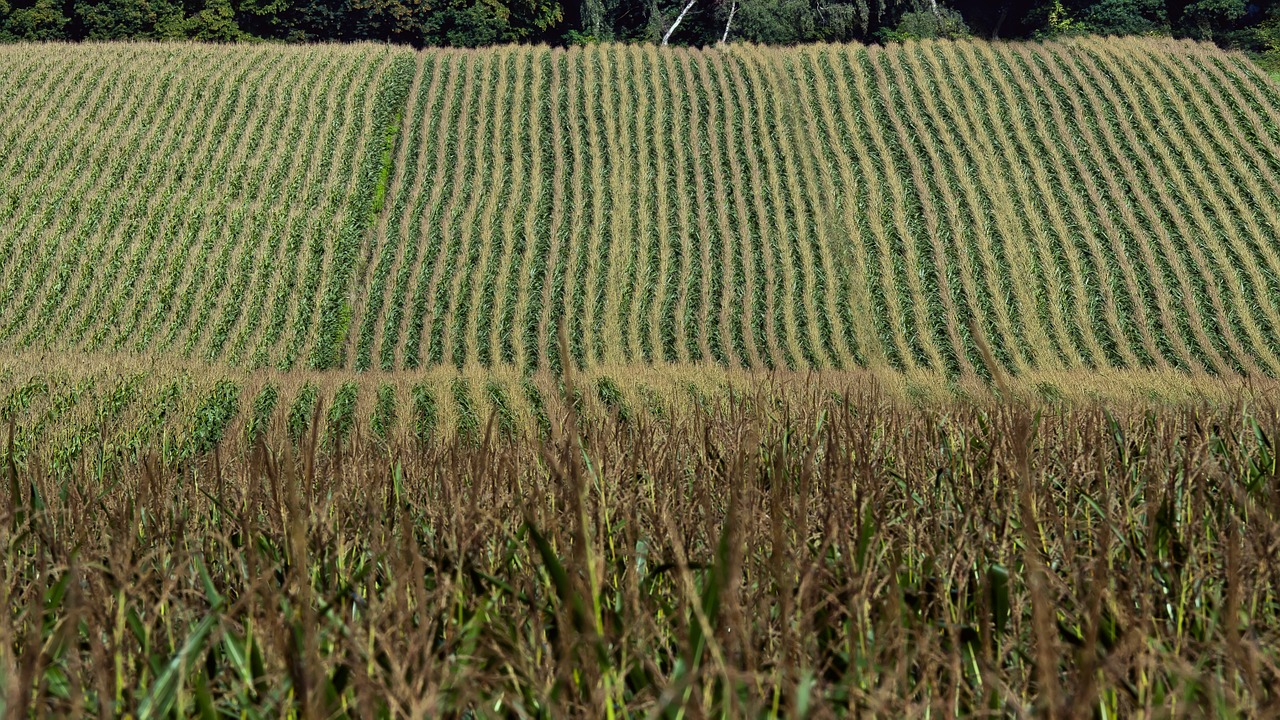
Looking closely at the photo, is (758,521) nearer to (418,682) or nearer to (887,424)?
(418,682)

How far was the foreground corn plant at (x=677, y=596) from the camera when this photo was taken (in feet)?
6.45

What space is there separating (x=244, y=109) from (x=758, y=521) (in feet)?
85.7

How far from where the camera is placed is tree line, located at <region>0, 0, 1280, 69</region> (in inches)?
1732

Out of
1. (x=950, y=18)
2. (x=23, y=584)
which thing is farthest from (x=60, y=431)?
(x=950, y=18)

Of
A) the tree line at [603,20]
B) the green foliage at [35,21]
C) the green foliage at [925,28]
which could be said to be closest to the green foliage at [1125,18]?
the tree line at [603,20]

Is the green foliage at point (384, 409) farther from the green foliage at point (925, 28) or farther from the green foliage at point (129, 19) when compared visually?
the green foliage at point (925, 28)

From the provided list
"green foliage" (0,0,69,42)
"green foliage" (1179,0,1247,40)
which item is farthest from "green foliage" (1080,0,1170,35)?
"green foliage" (0,0,69,42)

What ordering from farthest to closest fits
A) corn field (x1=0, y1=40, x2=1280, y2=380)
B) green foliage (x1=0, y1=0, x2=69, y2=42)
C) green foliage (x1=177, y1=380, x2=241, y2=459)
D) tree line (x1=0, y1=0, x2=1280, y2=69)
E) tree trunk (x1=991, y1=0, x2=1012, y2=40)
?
tree trunk (x1=991, y1=0, x2=1012, y2=40) < tree line (x1=0, y1=0, x2=1280, y2=69) < green foliage (x1=0, y1=0, x2=69, y2=42) < corn field (x1=0, y1=40, x2=1280, y2=380) < green foliage (x1=177, y1=380, x2=241, y2=459)

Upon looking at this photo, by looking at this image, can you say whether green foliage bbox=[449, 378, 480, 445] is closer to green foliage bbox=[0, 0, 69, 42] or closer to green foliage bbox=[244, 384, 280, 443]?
green foliage bbox=[244, 384, 280, 443]

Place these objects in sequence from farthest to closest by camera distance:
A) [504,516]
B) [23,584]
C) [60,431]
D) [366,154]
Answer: [366,154]
[60,431]
[504,516]
[23,584]

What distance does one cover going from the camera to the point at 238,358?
17344mm

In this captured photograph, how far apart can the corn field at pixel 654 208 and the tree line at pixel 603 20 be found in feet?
51.9

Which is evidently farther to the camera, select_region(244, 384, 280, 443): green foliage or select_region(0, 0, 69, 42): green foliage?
select_region(0, 0, 69, 42): green foliage

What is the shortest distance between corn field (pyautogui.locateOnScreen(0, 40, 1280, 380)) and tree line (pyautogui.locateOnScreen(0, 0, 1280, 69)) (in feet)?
51.9
